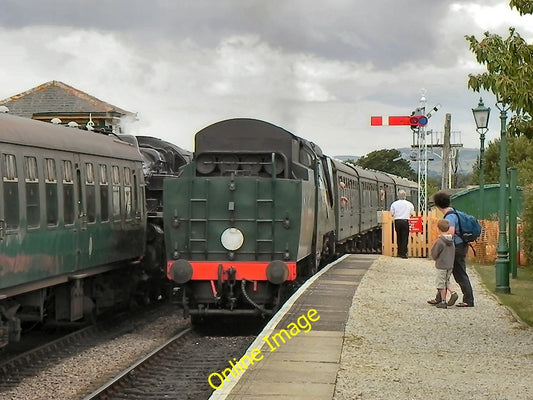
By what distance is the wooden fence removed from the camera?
25359 mm

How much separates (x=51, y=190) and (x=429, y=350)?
16.7ft

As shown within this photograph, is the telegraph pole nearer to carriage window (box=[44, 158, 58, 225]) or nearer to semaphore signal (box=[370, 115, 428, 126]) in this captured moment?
semaphore signal (box=[370, 115, 428, 126])

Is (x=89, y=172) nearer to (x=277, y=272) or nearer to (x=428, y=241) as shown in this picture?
(x=277, y=272)

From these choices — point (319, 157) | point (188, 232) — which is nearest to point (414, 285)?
point (319, 157)

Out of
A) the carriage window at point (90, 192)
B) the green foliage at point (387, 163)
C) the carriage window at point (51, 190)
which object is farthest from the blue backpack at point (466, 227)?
the green foliage at point (387, 163)

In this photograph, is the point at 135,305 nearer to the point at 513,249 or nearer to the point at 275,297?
the point at 275,297

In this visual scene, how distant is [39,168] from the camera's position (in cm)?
1137

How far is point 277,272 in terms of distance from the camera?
13.1 meters

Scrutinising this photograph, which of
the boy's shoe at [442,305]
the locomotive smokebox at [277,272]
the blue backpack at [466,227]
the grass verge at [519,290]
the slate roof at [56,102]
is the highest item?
the slate roof at [56,102]

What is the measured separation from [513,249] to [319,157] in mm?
6043

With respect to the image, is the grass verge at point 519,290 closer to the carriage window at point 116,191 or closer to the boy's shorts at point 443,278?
the boy's shorts at point 443,278

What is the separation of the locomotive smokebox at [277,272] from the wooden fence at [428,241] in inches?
499

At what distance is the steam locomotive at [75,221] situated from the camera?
10.6m

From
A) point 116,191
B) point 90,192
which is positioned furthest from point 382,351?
point 116,191
